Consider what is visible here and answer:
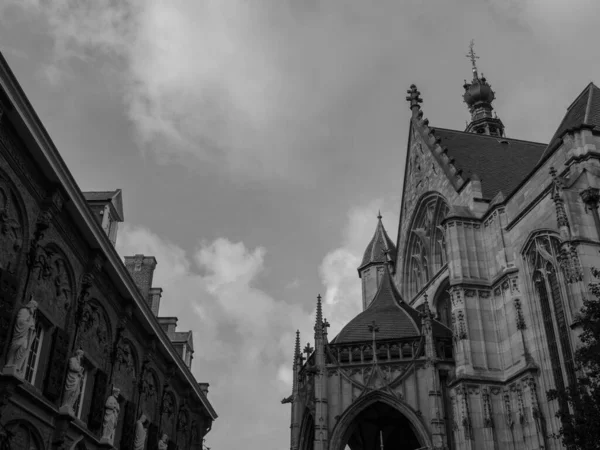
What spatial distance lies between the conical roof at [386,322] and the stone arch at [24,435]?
1476cm

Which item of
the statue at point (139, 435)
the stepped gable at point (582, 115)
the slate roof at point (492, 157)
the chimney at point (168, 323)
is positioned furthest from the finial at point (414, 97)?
the statue at point (139, 435)

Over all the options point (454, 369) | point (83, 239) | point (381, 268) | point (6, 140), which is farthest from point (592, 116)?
point (6, 140)

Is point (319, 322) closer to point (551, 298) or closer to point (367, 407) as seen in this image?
point (367, 407)

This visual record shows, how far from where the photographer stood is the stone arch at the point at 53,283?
46.6ft

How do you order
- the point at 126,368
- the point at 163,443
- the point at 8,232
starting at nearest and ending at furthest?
the point at 8,232
the point at 126,368
the point at 163,443

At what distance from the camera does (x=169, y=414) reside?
82.8ft

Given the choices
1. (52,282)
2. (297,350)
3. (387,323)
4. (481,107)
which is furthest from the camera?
(481,107)

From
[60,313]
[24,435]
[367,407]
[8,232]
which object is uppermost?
[367,407]

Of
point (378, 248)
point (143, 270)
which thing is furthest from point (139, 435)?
point (378, 248)

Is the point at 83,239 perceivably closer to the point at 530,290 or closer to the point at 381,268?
the point at 530,290

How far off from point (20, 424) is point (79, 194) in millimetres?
5059

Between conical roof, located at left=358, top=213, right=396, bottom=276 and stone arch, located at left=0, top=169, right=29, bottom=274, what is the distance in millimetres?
26684

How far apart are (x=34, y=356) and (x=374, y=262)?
26592 mm

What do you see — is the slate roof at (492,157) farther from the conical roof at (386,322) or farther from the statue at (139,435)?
the statue at (139,435)
